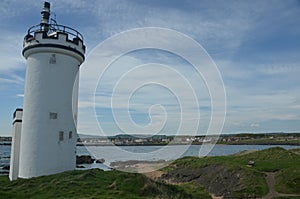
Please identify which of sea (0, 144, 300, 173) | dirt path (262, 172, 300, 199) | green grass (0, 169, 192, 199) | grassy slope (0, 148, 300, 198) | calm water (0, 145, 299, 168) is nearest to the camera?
green grass (0, 169, 192, 199)

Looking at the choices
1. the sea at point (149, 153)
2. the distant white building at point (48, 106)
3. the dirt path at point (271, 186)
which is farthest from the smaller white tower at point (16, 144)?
the sea at point (149, 153)

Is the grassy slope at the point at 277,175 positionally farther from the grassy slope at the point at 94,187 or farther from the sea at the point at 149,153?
the sea at the point at 149,153

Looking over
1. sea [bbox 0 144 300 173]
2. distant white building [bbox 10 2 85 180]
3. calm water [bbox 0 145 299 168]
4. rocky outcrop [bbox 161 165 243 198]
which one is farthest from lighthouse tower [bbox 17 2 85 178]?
calm water [bbox 0 145 299 168]

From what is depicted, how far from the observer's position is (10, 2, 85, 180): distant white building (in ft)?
58.1

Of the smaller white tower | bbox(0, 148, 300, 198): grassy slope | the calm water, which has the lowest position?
the calm water

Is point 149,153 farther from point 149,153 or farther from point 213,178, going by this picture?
point 213,178

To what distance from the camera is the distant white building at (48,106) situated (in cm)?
1770

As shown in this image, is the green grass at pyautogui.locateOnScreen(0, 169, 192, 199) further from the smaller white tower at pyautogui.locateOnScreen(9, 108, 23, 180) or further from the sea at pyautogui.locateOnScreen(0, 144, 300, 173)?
the sea at pyautogui.locateOnScreen(0, 144, 300, 173)

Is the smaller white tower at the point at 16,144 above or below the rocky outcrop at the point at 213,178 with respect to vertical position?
above

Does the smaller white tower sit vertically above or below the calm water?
above

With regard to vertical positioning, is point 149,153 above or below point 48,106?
below

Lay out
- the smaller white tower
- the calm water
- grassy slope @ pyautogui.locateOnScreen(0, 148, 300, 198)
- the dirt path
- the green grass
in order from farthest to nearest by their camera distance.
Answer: the calm water, the dirt path, the smaller white tower, grassy slope @ pyautogui.locateOnScreen(0, 148, 300, 198), the green grass

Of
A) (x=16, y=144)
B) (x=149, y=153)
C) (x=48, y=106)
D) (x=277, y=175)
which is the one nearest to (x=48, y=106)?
(x=48, y=106)

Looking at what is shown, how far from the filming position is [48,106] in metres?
18.0
